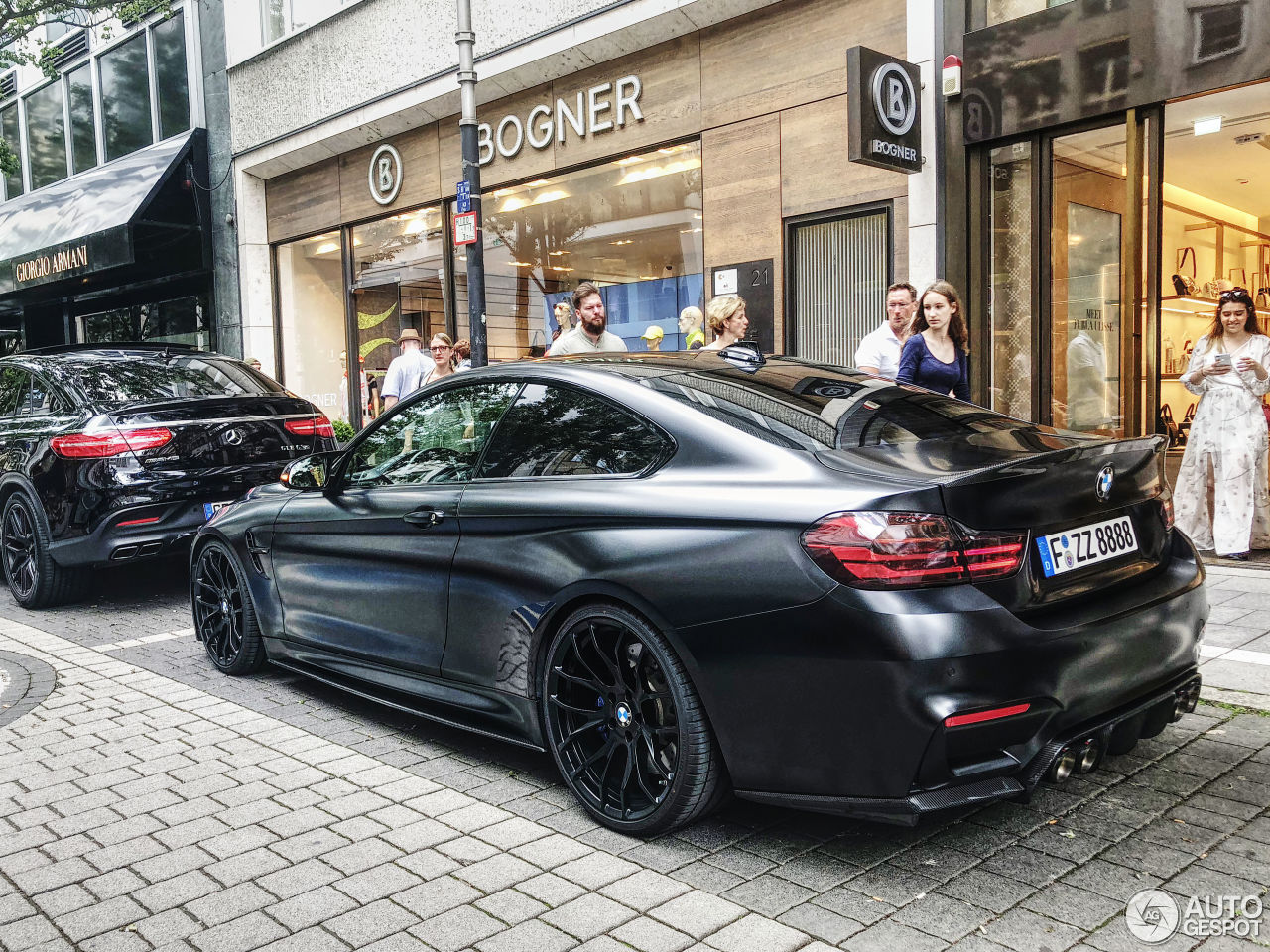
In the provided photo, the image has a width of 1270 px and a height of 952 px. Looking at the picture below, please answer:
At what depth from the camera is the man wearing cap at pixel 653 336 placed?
36.9ft

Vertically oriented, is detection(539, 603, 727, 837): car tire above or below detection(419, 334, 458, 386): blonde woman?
below

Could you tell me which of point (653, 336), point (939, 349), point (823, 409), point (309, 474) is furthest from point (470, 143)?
point (823, 409)

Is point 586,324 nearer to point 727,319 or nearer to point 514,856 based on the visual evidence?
point 727,319

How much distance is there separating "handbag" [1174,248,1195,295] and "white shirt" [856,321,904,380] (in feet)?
12.2

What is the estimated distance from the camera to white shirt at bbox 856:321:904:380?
23.9ft

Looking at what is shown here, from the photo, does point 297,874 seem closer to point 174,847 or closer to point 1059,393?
point 174,847

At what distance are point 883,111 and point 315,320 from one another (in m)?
11.4

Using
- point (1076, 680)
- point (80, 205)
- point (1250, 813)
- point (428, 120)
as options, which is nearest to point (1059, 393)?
point (1250, 813)

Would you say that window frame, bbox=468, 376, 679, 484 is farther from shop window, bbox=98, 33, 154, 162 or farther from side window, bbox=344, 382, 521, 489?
shop window, bbox=98, 33, 154, 162

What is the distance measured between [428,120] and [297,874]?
12.5 meters

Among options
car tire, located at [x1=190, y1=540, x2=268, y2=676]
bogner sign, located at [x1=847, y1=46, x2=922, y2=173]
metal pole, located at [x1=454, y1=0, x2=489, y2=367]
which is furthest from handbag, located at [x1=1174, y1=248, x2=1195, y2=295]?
car tire, located at [x1=190, y1=540, x2=268, y2=676]

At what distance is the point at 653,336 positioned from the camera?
1130 cm

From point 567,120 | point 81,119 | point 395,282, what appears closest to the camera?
point 567,120

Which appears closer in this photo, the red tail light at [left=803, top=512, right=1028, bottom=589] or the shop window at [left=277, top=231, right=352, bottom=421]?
the red tail light at [left=803, top=512, right=1028, bottom=589]
